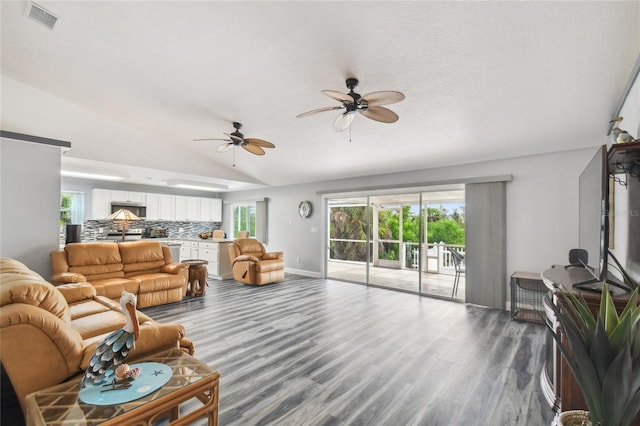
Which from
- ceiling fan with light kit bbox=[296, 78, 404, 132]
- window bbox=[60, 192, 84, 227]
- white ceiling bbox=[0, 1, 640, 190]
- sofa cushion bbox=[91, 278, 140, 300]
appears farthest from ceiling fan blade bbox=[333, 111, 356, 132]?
window bbox=[60, 192, 84, 227]

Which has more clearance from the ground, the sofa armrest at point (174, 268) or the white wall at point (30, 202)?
the white wall at point (30, 202)

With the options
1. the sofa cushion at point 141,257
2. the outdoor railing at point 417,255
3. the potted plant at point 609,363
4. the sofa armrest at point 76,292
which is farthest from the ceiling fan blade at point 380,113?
the sofa cushion at point 141,257

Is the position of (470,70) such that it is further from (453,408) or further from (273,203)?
(273,203)

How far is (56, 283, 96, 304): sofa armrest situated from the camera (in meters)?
3.19

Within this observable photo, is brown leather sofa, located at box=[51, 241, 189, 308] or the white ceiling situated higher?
the white ceiling

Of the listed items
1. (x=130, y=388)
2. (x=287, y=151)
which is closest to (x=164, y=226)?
(x=287, y=151)

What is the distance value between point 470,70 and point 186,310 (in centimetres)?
484

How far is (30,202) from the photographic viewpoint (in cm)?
396

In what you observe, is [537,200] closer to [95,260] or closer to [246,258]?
[246,258]

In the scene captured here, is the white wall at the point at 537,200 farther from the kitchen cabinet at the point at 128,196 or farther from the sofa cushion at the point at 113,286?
the kitchen cabinet at the point at 128,196

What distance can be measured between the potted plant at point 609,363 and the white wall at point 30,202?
18.7 ft

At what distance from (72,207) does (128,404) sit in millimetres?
7688

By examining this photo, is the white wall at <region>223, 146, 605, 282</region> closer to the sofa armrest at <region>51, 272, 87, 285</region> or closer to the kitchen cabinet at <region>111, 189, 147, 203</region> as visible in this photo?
the sofa armrest at <region>51, 272, 87, 285</region>

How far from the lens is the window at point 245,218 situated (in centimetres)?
920
